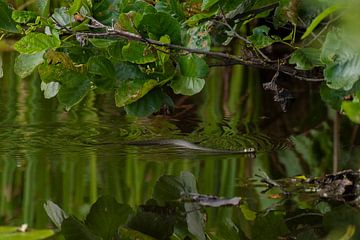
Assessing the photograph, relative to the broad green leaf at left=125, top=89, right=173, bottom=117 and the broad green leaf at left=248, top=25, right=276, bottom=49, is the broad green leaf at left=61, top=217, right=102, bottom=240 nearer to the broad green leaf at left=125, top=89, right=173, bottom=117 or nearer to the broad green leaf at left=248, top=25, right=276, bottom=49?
the broad green leaf at left=125, top=89, right=173, bottom=117

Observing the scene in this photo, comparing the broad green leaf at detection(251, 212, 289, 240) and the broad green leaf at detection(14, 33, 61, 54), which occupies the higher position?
the broad green leaf at detection(14, 33, 61, 54)

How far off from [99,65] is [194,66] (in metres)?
0.15

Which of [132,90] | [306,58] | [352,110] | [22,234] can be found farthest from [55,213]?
[352,110]

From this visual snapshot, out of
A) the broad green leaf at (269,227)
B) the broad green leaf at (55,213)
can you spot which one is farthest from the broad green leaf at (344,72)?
the broad green leaf at (55,213)

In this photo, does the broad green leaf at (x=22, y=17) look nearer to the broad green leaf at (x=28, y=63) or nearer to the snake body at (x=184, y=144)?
the broad green leaf at (x=28, y=63)

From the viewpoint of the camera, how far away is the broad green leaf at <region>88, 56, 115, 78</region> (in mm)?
1284

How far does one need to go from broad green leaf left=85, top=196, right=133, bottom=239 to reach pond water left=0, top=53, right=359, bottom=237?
0.02 meters

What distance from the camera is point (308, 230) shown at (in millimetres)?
1123

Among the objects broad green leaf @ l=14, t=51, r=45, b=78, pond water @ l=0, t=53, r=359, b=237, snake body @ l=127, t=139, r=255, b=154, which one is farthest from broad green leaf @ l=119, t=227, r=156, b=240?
snake body @ l=127, t=139, r=255, b=154

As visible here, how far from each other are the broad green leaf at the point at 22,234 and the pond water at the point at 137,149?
3 cm

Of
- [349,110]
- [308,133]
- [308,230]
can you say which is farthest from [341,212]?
[308,133]

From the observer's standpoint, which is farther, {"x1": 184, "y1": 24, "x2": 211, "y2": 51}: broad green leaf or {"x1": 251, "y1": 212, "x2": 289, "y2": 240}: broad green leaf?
{"x1": 184, "y1": 24, "x2": 211, "y2": 51}: broad green leaf

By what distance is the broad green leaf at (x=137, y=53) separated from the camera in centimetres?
123

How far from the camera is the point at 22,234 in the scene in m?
1.14
